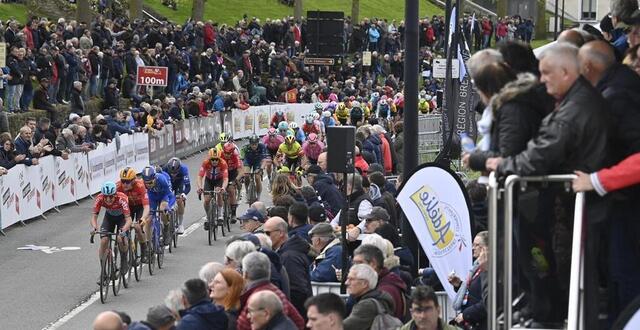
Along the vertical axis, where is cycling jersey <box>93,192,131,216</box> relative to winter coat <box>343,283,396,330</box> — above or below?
below

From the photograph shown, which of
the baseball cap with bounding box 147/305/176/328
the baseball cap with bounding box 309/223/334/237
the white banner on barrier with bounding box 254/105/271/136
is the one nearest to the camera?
the baseball cap with bounding box 147/305/176/328

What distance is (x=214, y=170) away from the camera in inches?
1017

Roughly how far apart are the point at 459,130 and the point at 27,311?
1045cm

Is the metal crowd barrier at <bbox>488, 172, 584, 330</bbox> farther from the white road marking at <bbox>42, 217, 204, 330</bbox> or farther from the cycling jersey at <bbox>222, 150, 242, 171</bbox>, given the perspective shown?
the cycling jersey at <bbox>222, 150, 242, 171</bbox>

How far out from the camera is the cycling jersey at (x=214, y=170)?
25734 millimetres

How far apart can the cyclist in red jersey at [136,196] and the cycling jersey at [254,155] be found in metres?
7.26

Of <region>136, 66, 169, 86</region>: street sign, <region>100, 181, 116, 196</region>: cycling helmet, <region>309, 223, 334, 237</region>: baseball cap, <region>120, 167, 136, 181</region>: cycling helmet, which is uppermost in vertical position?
<region>136, 66, 169, 86</region>: street sign

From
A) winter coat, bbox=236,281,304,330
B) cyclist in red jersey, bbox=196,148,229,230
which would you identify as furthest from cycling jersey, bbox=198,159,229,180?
winter coat, bbox=236,281,304,330

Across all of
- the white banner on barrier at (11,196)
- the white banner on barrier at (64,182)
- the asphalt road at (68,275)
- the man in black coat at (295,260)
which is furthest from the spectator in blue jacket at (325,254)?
the white banner on barrier at (64,182)

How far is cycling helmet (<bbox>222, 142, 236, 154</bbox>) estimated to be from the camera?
86.6 ft

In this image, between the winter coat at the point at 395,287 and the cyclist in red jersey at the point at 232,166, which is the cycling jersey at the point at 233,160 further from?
the winter coat at the point at 395,287

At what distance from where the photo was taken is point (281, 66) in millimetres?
54531

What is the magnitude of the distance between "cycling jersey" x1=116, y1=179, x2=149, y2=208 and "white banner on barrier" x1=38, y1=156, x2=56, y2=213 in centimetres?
602

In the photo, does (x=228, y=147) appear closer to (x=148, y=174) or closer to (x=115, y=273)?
(x=148, y=174)
